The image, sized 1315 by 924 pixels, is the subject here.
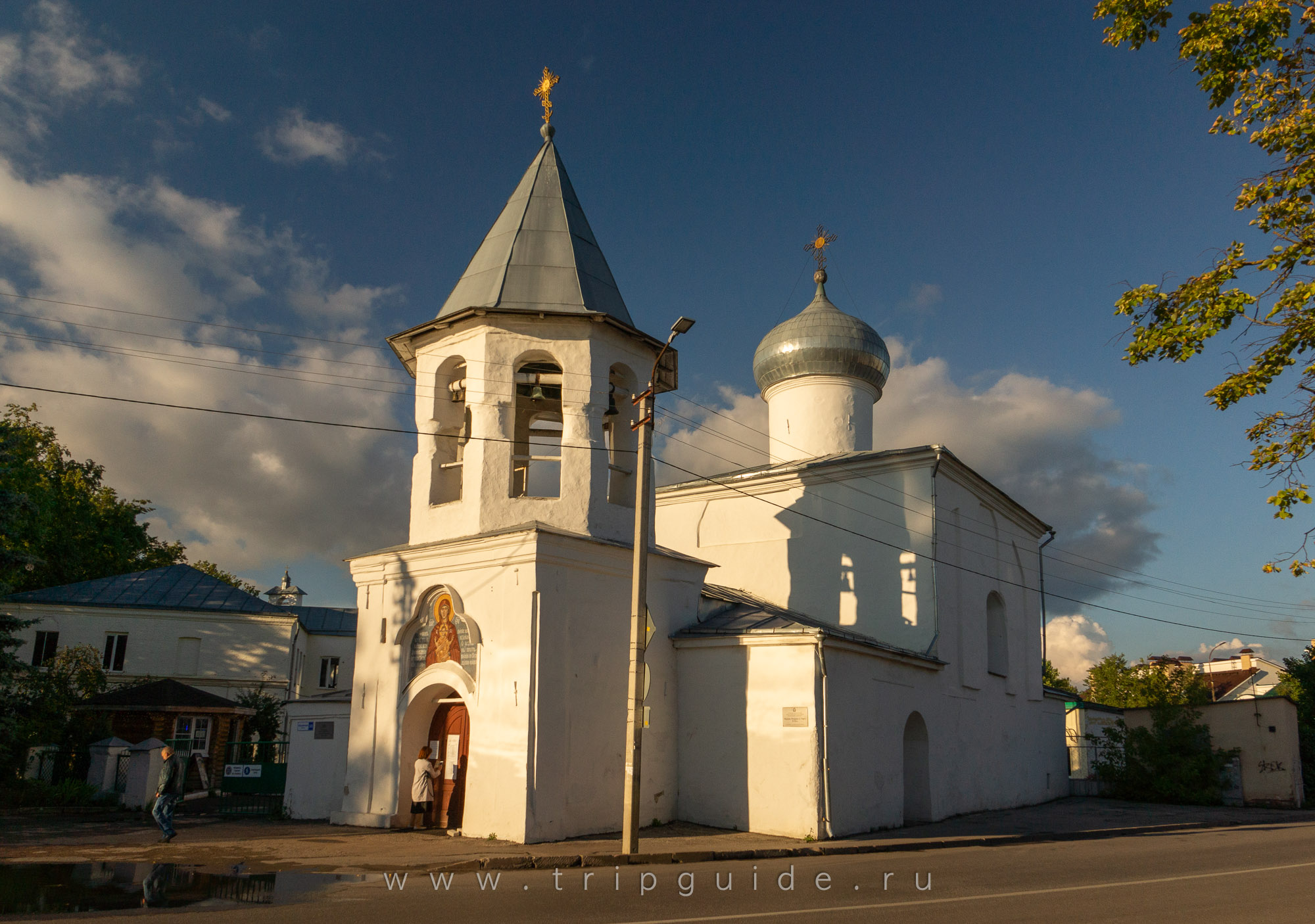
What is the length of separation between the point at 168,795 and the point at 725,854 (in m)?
7.61

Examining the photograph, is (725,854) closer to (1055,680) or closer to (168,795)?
(168,795)

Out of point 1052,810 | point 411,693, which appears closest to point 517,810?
point 411,693

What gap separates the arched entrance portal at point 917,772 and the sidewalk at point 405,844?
1.56ft

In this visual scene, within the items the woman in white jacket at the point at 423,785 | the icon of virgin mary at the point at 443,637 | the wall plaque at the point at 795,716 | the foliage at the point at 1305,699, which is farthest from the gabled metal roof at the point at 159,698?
the foliage at the point at 1305,699

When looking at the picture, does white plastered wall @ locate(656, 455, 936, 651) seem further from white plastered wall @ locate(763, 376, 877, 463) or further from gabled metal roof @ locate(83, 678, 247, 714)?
gabled metal roof @ locate(83, 678, 247, 714)

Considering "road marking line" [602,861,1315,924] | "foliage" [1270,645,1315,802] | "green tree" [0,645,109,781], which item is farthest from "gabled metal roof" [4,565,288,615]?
"foliage" [1270,645,1315,802]

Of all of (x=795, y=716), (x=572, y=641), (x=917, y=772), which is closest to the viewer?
(x=572, y=641)

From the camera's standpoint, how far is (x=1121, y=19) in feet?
29.2

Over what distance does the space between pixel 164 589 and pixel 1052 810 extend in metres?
28.7

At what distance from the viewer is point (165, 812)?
1277 cm

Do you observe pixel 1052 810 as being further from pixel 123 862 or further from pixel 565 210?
pixel 123 862

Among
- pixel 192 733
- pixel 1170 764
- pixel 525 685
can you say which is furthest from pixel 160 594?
pixel 1170 764

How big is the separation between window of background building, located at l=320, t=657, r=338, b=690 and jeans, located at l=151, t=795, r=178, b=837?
2944 cm

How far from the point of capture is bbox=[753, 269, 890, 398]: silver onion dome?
22891 mm
